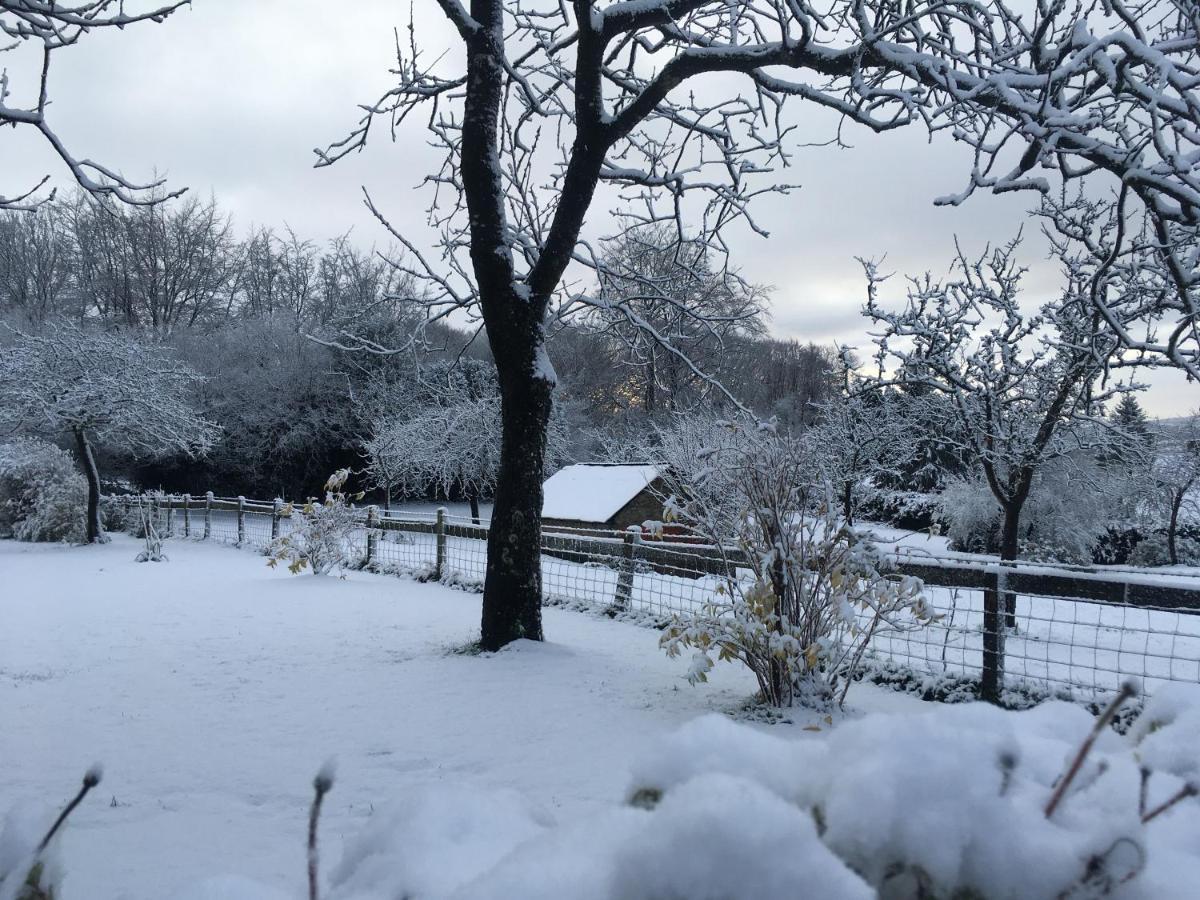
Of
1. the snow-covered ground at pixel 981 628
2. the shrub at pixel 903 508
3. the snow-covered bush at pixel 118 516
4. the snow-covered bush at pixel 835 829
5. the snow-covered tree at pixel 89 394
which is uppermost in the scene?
the snow-covered tree at pixel 89 394

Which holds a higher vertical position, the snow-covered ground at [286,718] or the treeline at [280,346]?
the treeline at [280,346]

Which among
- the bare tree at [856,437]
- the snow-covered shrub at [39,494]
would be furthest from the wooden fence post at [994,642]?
the snow-covered shrub at [39,494]

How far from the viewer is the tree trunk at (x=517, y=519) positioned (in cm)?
641

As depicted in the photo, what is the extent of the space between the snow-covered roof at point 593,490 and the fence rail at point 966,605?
5254 mm

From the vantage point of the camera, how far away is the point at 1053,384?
33.3 ft

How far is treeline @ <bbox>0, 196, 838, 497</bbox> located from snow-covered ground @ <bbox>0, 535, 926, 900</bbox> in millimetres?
13772

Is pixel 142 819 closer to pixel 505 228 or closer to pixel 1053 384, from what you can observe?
pixel 505 228

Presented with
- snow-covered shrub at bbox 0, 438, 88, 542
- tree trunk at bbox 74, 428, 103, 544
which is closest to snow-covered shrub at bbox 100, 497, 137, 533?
snow-covered shrub at bbox 0, 438, 88, 542

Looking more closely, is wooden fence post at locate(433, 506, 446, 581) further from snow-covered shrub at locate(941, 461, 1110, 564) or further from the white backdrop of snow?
snow-covered shrub at locate(941, 461, 1110, 564)

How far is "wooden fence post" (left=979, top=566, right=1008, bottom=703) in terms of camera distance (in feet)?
17.6

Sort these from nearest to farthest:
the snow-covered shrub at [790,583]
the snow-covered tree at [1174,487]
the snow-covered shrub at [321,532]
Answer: the snow-covered shrub at [790,583] < the snow-covered shrub at [321,532] < the snow-covered tree at [1174,487]

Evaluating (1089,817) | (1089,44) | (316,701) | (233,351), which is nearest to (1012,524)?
(1089,44)

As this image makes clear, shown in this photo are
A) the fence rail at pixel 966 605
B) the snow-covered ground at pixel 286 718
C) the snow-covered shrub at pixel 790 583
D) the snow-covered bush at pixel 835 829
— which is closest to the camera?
the snow-covered bush at pixel 835 829

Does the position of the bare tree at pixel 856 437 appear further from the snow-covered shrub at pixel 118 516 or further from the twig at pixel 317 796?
the snow-covered shrub at pixel 118 516
